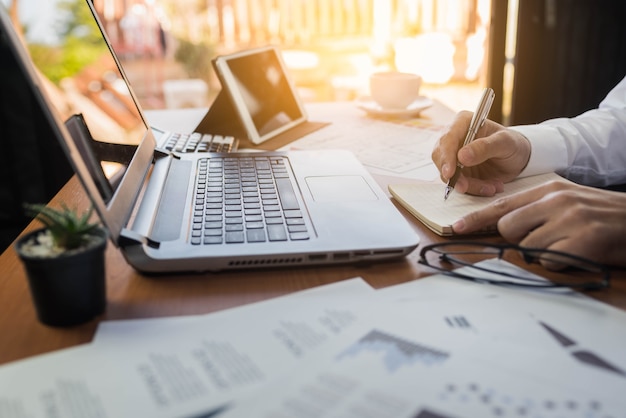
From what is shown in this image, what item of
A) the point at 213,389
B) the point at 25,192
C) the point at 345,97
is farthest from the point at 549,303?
the point at 345,97

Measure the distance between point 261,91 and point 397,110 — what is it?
334 mm

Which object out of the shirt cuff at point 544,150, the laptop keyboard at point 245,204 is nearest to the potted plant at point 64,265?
the laptop keyboard at point 245,204

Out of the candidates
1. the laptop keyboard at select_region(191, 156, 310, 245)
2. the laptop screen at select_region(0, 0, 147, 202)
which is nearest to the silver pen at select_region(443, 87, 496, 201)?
the laptop keyboard at select_region(191, 156, 310, 245)

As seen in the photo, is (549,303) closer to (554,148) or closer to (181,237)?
(181,237)

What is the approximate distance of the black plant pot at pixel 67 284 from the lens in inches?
19.2

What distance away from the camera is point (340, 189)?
799mm

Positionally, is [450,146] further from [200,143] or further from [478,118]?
[200,143]

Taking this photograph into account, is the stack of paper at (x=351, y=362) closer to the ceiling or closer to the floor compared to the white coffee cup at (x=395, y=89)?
closer to the floor

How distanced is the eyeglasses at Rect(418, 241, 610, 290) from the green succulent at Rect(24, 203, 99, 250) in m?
0.34

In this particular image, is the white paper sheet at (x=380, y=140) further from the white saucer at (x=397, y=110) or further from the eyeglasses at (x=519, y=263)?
the eyeglasses at (x=519, y=263)

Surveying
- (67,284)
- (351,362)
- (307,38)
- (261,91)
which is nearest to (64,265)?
(67,284)

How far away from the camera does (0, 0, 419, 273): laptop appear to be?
0.57 meters

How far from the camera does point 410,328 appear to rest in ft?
1.63

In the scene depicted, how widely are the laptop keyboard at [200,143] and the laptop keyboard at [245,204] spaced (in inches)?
3.6
